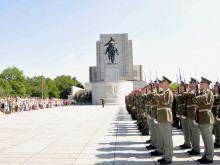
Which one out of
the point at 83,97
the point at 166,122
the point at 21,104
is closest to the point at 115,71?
the point at 83,97

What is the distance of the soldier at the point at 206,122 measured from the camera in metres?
4.96

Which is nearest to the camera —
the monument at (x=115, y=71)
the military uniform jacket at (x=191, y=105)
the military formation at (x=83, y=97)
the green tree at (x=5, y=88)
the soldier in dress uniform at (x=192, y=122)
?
the soldier in dress uniform at (x=192, y=122)

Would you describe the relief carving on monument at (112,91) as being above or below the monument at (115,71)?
below

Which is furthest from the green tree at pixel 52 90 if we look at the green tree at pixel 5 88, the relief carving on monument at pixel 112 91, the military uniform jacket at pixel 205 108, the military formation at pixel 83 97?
the military uniform jacket at pixel 205 108

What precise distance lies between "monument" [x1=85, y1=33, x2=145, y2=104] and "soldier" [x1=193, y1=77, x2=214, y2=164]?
3443 cm

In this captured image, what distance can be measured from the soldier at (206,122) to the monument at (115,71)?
34430 millimetres

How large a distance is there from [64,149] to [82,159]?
122 cm

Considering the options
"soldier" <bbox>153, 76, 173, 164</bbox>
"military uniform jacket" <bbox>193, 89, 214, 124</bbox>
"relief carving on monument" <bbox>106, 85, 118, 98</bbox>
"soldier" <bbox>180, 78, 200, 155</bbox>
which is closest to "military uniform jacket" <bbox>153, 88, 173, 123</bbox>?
"soldier" <bbox>153, 76, 173, 164</bbox>

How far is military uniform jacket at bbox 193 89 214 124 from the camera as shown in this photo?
509 centimetres

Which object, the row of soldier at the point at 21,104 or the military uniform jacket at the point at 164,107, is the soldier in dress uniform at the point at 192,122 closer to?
the military uniform jacket at the point at 164,107

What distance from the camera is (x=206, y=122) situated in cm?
507

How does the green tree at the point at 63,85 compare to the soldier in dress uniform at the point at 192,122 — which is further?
the green tree at the point at 63,85

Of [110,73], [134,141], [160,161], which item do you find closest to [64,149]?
[134,141]

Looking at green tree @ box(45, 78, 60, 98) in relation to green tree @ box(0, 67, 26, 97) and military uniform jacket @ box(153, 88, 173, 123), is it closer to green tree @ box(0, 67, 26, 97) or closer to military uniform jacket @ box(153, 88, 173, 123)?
green tree @ box(0, 67, 26, 97)
